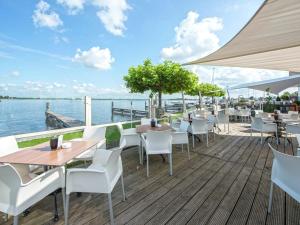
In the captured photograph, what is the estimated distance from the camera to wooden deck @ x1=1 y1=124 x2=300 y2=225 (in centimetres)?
223

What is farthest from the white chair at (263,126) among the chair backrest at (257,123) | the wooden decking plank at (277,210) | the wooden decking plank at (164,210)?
the wooden decking plank at (164,210)

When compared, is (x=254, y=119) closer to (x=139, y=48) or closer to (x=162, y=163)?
(x=162, y=163)

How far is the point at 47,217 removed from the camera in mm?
2285

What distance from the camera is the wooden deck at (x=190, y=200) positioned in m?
2.23

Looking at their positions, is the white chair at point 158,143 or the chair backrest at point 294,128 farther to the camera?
the chair backrest at point 294,128

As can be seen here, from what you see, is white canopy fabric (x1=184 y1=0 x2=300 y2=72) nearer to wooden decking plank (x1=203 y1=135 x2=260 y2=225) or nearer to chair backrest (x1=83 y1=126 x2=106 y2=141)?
wooden decking plank (x1=203 y1=135 x2=260 y2=225)

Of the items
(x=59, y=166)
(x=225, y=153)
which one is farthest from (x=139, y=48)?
(x=59, y=166)

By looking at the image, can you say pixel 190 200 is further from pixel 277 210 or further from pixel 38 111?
pixel 38 111

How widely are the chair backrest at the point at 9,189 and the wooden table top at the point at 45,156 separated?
0.33 meters

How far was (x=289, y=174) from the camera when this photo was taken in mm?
1920

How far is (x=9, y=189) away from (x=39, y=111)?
16.1 feet

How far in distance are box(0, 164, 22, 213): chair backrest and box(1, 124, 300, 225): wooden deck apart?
695 millimetres

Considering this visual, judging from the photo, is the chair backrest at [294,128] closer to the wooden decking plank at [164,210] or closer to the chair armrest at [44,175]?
the wooden decking plank at [164,210]

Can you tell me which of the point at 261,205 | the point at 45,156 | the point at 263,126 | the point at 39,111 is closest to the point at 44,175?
the point at 45,156
